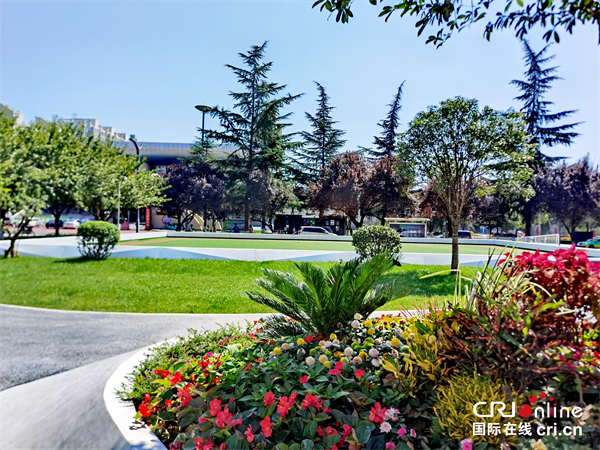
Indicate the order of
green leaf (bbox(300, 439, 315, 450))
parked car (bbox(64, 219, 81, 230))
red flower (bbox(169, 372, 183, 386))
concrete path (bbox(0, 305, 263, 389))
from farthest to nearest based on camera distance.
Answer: parked car (bbox(64, 219, 81, 230)) < concrete path (bbox(0, 305, 263, 389)) < red flower (bbox(169, 372, 183, 386)) < green leaf (bbox(300, 439, 315, 450))

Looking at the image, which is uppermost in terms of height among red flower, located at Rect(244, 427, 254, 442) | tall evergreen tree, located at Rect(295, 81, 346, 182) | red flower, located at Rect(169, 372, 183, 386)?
tall evergreen tree, located at Rect(295, 81, 346, 182)

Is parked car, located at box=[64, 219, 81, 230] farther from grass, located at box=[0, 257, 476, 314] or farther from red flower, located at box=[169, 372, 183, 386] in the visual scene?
red flower, located at box=[169, 372, 183, 386]

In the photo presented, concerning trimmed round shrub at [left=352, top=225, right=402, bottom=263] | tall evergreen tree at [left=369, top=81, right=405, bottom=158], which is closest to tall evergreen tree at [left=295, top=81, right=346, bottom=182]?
tall evergreen tree at [left=369, top=81, right=405, bottom=158]

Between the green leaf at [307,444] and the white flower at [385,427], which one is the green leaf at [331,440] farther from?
the white flower at [385,427]

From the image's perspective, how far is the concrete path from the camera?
4816 millimetres

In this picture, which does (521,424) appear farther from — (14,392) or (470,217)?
(470,217)

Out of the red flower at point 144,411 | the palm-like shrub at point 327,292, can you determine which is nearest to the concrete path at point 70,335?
the palm-like shrub at point 327,292

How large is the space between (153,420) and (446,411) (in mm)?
1889

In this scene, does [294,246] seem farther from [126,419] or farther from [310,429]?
[310,429]

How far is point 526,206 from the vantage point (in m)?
29.5

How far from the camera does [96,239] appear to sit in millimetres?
13445

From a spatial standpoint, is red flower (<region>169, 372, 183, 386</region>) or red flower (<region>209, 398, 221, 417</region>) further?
red flower (<region>169, 372, 183, 386</region>)

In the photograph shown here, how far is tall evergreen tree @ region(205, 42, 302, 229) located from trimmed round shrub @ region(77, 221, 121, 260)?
1664cm
